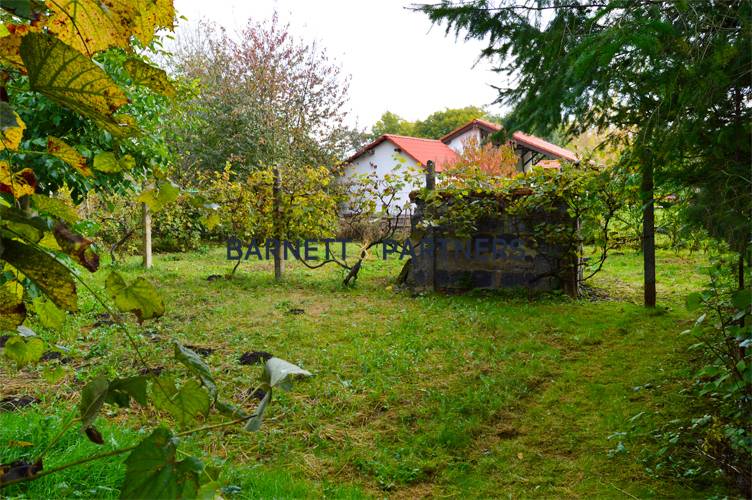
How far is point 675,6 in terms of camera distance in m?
2.63

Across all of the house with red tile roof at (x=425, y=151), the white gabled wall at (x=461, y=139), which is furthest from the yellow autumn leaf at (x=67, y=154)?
the white gabled wall at (x=461, y=139)

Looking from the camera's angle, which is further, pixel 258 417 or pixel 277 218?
pixel 277 218

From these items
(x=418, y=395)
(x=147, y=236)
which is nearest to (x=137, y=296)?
(x=418, y=395)

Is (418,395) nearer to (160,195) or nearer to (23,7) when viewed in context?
(160,195)

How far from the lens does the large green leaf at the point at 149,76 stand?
435 millimetres

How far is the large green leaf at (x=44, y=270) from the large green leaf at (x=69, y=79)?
4.8 inches

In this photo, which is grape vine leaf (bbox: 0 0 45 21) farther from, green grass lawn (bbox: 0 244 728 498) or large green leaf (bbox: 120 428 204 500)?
green grass lawn (bbox: 0 244 728 498)

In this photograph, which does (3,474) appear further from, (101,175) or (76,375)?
(101,175)

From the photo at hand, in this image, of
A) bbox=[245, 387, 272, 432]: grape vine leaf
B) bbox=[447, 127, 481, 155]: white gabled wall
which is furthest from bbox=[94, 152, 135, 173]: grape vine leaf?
bbox=[447, 127, 481, 155]: white gabled wall

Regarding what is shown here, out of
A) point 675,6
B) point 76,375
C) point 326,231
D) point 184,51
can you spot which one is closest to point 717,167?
point 675,6

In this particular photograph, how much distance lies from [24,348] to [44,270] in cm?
38

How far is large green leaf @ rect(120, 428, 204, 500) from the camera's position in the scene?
0.40 metres

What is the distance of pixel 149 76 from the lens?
0.45 meters

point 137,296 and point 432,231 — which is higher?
point 432,231
